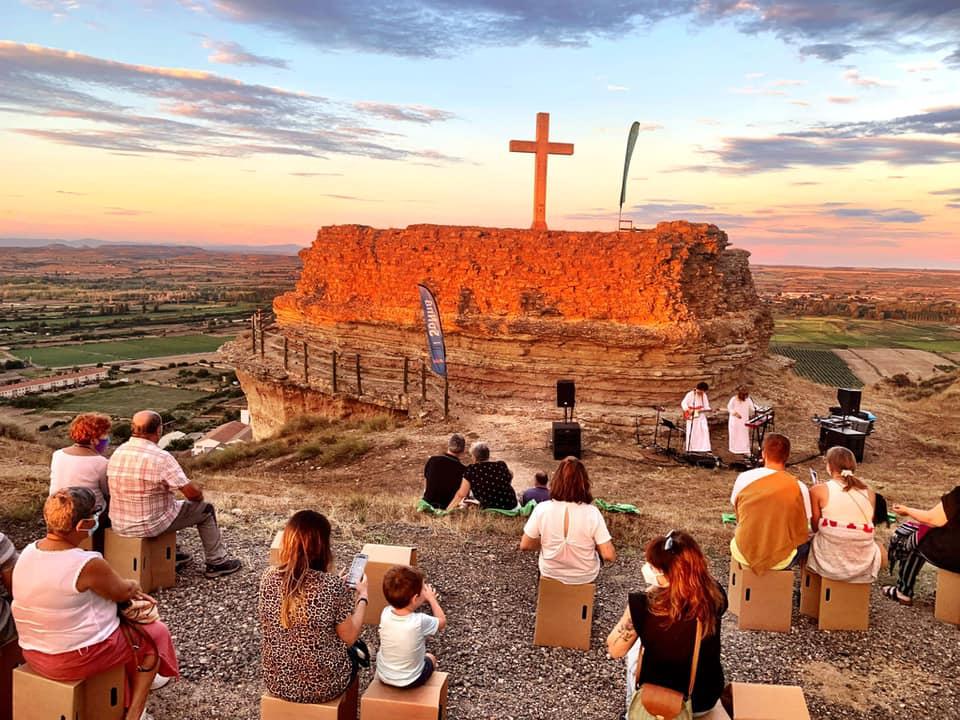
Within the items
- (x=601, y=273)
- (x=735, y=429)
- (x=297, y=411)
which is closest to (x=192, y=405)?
(x=297, y=411)

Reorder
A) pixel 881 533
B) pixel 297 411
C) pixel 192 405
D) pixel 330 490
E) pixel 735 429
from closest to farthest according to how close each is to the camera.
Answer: pixel 881 533 → pixel 330 490 → pixel 735 429 → pixel 297 411 → pixel 192 405

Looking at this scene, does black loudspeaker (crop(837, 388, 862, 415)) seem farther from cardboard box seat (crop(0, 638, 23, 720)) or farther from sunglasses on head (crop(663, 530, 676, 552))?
cardboard box seat (crop(0, 638, 23, 720))

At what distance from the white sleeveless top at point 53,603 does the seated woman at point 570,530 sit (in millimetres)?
3132

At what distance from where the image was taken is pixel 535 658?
18.1 ft

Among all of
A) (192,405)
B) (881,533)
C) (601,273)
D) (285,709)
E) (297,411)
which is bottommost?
(192,405)

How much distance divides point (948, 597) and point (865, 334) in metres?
64.8

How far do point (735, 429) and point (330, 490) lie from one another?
777 centimetres

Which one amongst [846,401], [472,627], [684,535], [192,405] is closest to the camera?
[684,535]

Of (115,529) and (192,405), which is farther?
(192,405)

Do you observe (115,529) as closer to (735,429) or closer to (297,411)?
(735,429)

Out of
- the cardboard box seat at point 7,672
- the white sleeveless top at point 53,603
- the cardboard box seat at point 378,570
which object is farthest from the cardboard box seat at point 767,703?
the cardboard box seat at point 7,672

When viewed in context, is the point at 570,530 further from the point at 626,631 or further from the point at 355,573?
the point at 355,573

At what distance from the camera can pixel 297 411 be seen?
825 inches

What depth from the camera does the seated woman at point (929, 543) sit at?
19.7 feet
